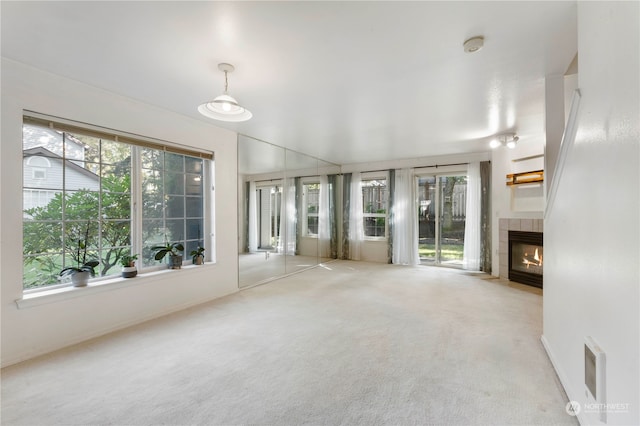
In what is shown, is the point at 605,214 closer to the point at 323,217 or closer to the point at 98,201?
the point at 98,201

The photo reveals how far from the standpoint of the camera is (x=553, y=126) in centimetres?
233

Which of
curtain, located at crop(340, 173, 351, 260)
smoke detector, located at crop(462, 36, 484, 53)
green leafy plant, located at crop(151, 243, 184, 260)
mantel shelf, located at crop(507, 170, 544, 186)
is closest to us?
smoke detector, located at crop(462, 36, 484, 53)

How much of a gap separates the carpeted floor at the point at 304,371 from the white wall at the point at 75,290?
193 mm

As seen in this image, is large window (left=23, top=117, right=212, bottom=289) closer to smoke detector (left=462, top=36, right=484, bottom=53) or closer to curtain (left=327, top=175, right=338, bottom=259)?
smoke detector (left=462, top=36, right=484, bottom=53)

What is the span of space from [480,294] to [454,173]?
2819 millimetres

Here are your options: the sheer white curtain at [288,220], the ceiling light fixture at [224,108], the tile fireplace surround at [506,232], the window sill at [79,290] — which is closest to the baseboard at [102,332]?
→ the window sill at [79,290]

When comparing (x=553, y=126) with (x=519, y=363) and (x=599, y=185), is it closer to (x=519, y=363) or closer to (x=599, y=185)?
(x=599, y=185)

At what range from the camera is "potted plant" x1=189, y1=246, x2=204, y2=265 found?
3684 millimetres

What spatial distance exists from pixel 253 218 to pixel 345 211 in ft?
9.29

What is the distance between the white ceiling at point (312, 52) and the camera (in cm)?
162

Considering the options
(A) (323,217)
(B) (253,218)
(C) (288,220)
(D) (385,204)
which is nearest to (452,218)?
(D) (385,204)

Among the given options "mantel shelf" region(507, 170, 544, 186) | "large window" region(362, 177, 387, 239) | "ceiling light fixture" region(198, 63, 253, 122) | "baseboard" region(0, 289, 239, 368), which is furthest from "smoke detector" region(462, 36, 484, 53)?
"large window" region(362, 177, 387, 239)

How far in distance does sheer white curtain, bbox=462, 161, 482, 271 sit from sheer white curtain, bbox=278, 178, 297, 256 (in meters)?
Answer: 3.60

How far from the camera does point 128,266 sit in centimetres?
300
